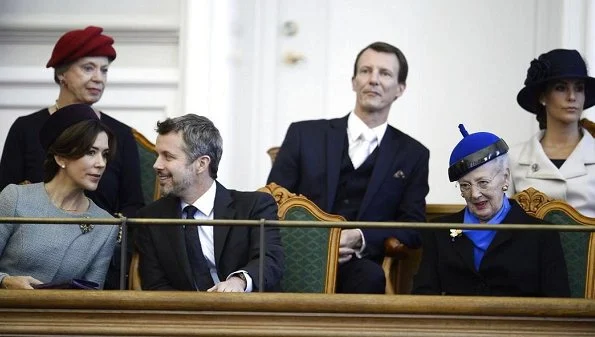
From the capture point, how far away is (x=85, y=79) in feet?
24.1

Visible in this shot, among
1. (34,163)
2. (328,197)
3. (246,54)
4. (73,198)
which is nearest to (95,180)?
(73,198)

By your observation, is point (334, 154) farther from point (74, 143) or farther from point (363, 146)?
point (74, 143)

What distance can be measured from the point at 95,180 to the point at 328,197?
1145 millimetres

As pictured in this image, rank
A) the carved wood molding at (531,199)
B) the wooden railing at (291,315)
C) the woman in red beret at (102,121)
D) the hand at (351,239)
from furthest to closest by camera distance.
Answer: the woman in red beret at (102,121), the hand at (351,239), the carved wood molding at (531,199), the wooden railing at (291,315)

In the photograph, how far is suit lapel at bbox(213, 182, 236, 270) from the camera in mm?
6473

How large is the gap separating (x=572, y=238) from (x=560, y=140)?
71 cm

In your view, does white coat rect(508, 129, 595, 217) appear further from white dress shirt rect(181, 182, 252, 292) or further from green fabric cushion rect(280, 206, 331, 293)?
white dress shirt rect(181, 182, 252, 292)

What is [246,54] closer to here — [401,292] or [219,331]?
[401,292]

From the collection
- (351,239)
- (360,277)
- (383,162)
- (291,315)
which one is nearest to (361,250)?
(351,239)

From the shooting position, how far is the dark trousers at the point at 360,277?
6.78 m

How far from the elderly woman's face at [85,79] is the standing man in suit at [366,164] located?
826mm

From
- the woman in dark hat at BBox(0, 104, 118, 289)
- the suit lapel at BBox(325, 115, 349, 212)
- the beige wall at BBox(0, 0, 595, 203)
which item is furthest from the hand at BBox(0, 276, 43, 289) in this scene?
the beige wall at BBox(0, 0, 595, 203)

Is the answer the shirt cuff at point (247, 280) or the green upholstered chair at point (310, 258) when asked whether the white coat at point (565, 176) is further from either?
the shirt cuff at point (247, 280)

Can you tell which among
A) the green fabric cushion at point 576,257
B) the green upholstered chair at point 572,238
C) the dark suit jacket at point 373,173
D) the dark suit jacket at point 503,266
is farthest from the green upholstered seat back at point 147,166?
the green fabric cushion at point 576,257
